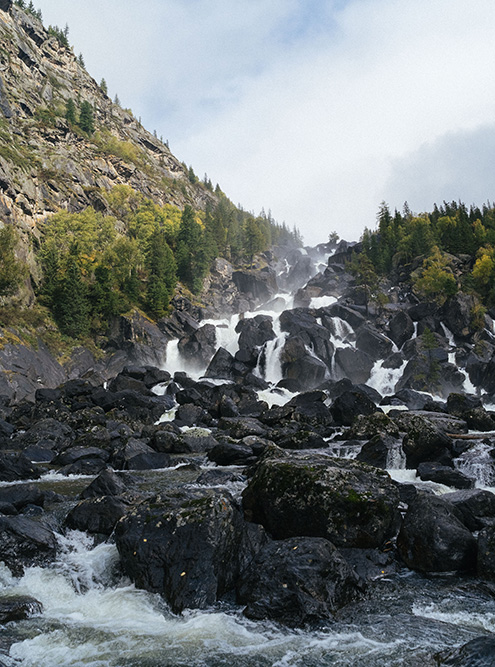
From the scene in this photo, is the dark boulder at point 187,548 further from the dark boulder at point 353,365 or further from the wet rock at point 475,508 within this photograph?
the dark boulder at point 353,365

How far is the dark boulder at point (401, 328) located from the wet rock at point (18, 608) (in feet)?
211

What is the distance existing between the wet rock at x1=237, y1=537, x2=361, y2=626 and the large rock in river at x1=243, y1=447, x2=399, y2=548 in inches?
50.2

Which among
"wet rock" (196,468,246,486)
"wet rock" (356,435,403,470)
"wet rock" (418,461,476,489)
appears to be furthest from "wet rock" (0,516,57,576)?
"wet rock" (356,435,403,470)

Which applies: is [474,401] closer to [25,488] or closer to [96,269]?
[25,488]

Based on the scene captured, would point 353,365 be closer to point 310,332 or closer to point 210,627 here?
point 310,332

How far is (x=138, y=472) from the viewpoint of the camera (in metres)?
19.3

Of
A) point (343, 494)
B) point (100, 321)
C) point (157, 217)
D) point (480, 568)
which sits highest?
point (157, 217)

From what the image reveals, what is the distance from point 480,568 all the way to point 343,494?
10.2ft

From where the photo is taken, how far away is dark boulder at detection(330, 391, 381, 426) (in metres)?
32.4

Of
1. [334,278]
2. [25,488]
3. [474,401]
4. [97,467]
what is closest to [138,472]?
[97,467]

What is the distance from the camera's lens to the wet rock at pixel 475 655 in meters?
4.53

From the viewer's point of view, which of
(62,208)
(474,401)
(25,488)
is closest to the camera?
(25,488)

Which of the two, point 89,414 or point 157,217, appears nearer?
point 89,414

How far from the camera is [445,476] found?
15.8 meters
